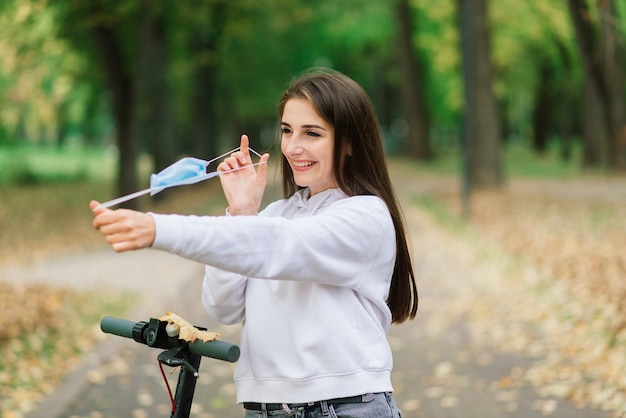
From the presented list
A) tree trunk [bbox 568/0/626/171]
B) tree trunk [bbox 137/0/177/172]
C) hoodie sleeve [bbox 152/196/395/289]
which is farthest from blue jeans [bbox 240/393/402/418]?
tree trunk [bbox 137/0/177/172]

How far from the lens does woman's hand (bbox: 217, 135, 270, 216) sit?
8.14 ft

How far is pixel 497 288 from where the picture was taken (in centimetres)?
1096

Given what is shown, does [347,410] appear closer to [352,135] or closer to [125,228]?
[352,135]

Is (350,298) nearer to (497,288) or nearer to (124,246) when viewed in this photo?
(124,246)

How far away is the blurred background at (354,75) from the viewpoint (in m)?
9.34

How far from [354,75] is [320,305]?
46.9m

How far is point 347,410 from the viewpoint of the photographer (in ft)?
7.67

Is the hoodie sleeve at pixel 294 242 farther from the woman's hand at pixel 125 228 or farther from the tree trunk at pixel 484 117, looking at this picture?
the tree trunk at pixel 484 117

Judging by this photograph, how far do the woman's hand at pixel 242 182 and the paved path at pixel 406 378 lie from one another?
4.12 m

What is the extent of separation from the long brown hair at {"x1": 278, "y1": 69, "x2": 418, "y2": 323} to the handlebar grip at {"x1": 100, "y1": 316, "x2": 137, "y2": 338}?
2.25 ft

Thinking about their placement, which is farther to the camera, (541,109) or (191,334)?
(541,109)

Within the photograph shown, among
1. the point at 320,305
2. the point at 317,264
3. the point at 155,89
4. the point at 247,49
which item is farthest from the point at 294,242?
the point at 247,49

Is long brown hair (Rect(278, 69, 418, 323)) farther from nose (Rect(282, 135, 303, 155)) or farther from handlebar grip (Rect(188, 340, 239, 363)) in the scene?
handlebar grip (Rect(188, 340, 239, 363))

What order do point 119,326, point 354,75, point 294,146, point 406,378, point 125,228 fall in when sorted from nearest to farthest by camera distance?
point 125,228 → point 119,326 → point 294,146 → point 406,378 → point 354,75
